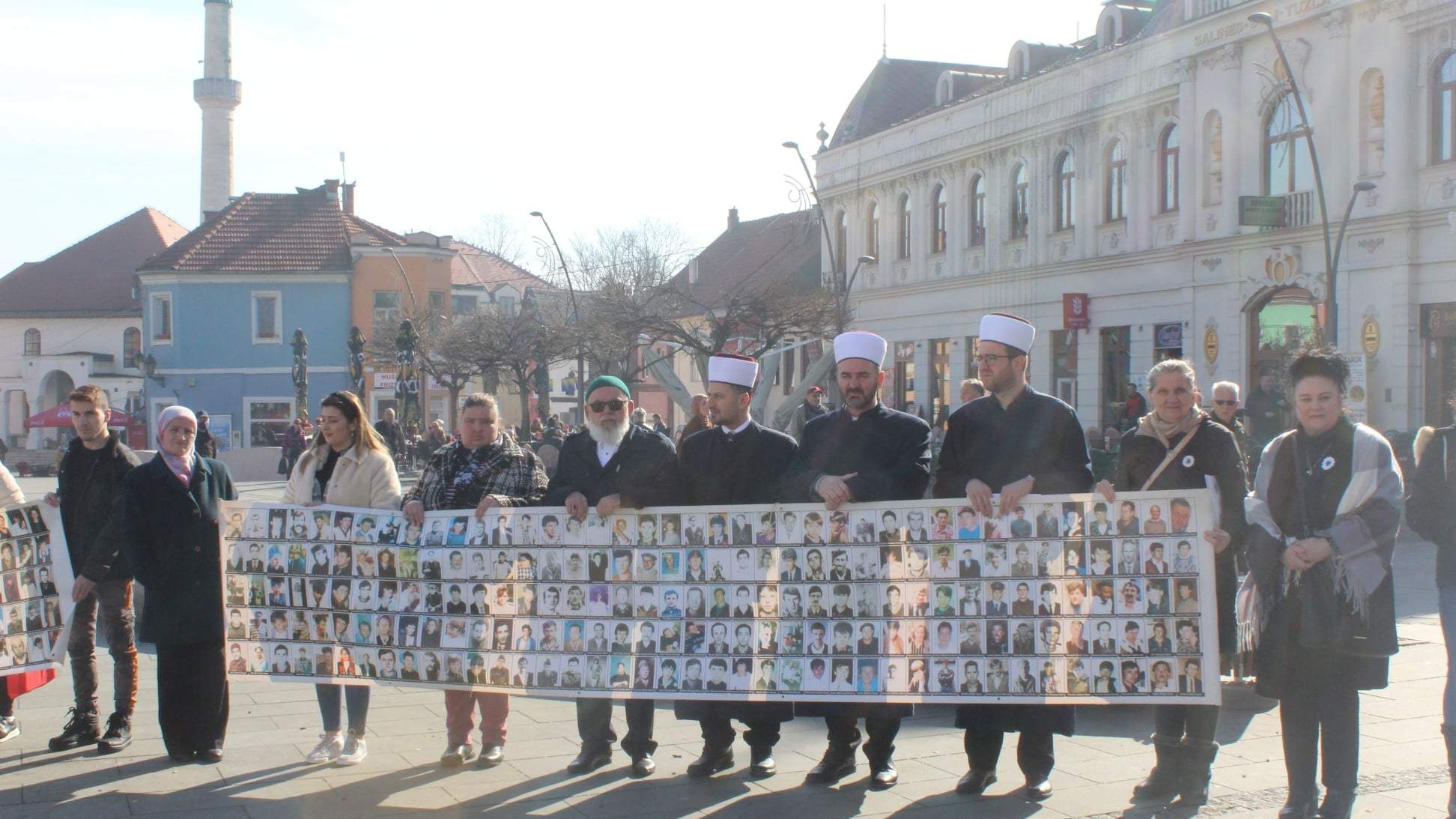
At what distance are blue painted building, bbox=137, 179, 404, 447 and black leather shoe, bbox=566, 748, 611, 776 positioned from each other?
48.3m

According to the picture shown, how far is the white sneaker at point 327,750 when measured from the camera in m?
6.93

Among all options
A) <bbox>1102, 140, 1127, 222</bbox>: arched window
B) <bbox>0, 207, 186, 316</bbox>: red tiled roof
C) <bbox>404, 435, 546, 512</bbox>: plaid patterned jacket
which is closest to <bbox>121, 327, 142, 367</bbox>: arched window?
<bbox>0, 207, 186, 316</bbox>: red tiled roof

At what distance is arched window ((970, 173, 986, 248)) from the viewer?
1569 inches

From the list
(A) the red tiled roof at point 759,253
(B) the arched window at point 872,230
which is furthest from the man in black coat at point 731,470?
(A) the red tiled roof at point 759,253

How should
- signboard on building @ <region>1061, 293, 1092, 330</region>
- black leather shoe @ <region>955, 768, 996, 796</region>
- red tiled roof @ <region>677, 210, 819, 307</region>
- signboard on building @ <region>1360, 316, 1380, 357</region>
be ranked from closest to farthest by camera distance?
black leather shoe @ <region>955, 768, 996, 796</region>
signboard on building @ <region>1360, 316, 1380, 357</region>
signboard on building @ <region>1061, 293, 1092, 330</region>
red tiled roof @ <region>677, 210, 819, 307</region>

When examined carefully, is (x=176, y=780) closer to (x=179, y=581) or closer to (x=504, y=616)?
(x=179, y=581)

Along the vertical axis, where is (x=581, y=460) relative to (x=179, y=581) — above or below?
above

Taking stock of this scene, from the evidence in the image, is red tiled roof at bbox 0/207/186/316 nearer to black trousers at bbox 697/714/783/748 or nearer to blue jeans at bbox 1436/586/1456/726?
black trousers at bbox 697/714/783/748

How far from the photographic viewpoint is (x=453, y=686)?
253 inches

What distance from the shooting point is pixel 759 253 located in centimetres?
6412

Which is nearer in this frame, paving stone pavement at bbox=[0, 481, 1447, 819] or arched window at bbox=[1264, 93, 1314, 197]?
paving stone pavement at bbox=[0, 481, 1447, 819]

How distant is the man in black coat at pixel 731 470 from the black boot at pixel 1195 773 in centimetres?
171

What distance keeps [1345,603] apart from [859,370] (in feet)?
7.19

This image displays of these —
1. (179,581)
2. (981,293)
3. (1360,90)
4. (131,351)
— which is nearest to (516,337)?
(981,293)
